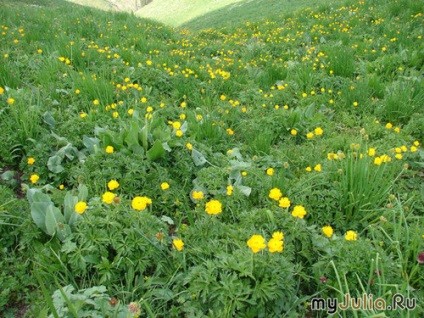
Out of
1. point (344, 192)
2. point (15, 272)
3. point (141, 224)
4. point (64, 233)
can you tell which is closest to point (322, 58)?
point (344, 192)

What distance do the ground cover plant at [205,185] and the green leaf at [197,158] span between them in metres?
0.04

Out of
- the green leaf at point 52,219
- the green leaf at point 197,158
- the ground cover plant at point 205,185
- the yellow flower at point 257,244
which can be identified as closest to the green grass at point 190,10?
the ground cover plant at point 205,185

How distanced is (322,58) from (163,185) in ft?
13.6

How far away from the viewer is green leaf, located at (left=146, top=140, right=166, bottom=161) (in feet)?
8.98

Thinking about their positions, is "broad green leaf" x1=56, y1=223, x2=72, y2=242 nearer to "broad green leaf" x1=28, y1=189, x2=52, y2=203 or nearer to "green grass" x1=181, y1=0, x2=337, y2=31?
"broad green leaf" x1=28, y1=189, x2=52, y2=203

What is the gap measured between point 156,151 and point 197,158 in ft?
1.35

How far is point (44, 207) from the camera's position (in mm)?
2178

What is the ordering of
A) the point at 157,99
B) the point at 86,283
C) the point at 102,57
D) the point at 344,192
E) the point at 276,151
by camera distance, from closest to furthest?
the point at 86,283, the point at 344,192, the point at 276,151, the point at 157,99, the point at 102,57

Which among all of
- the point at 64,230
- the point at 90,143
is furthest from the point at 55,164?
the point at 64,230

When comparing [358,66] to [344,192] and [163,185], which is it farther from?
[163,185]

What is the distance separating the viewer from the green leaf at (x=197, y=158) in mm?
2941

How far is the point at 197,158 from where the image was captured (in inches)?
117

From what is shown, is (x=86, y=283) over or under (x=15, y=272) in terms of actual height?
under

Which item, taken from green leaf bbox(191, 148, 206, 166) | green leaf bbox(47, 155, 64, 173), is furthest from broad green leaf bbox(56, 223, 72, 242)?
green leaf bbox(191, 148, 206, 166)
